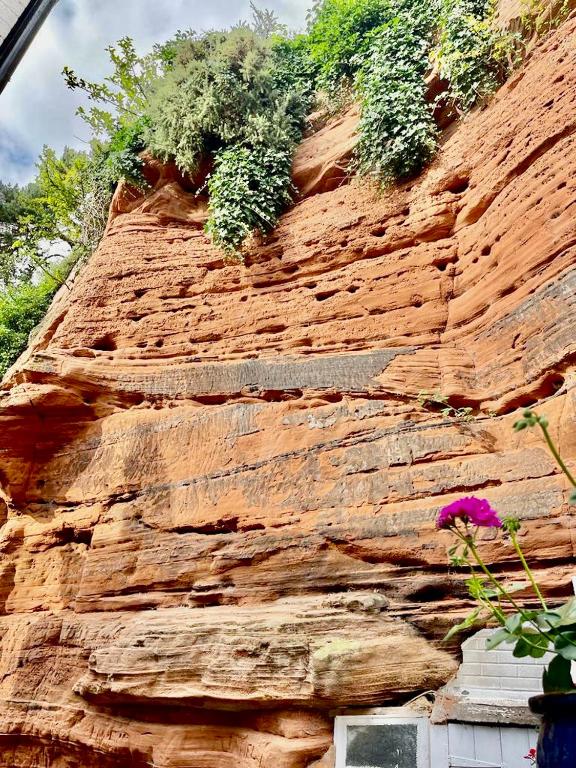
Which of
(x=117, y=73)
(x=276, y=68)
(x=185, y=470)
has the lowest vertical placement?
(x=185, y=470)

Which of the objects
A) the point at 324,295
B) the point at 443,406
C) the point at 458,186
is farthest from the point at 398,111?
the point at 443,406

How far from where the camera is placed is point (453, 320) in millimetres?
6465

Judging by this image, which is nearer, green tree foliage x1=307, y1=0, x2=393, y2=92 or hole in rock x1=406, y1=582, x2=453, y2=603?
hole in rock x1=406, y1=582, x2=453, y2=603

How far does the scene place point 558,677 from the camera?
1.95 metres

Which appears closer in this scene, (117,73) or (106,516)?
(106,516)

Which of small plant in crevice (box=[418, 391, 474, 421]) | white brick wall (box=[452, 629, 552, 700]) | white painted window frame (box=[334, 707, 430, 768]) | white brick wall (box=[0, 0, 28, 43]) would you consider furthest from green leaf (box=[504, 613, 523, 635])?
white brick wall (box=[0, 0, 28, 43])

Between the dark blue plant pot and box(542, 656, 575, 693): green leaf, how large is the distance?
5 centimetres

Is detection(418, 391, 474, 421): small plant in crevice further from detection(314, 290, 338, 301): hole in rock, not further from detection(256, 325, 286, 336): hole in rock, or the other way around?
detection(256, 325, 286, 336): hole in rock

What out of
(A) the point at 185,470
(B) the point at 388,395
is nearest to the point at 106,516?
(A) the point at 185,470

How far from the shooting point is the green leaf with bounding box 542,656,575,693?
1950mm

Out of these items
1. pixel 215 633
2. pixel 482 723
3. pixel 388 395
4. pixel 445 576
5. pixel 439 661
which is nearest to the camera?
pixel 482 723

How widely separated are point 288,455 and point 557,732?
4252mm

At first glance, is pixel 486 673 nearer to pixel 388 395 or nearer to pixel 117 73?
Result: pixel 388 395

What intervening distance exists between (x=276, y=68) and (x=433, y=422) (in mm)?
8132
